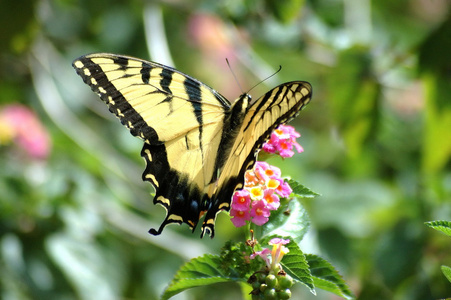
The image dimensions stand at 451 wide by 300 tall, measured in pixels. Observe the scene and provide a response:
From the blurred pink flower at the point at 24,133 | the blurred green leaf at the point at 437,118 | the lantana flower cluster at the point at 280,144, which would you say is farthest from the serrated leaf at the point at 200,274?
the blurred pink flower at the point at 24,133

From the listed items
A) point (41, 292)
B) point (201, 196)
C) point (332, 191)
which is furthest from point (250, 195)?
point (332, 191)

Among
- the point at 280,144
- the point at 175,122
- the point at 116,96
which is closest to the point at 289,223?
the point at 280,144

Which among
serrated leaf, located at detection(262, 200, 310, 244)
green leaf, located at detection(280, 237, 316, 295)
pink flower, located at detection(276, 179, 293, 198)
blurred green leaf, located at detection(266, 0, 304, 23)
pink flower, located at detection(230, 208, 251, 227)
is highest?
blurred green leaf, located at detection(266, 0, 304, 23)

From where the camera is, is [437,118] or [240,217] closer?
[240,217]

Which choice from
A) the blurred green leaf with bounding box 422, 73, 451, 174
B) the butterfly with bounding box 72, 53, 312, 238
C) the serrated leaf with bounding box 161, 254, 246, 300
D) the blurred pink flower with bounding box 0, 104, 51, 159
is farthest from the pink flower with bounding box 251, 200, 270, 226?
the blurred pink flower with bounding box 0, 104, 51, 159

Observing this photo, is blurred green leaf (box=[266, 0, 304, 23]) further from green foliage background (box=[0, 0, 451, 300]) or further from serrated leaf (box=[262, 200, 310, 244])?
serrated leaf (box=[262, 200, 310, 244])

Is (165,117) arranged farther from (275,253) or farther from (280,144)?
(275,253)

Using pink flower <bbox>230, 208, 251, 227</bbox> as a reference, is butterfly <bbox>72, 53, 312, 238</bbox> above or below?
above
